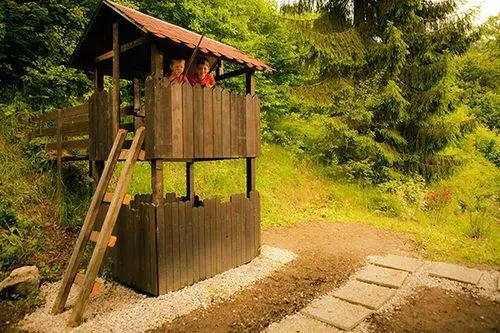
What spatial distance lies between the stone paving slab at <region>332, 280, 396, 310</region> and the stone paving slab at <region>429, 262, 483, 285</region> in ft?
4.37

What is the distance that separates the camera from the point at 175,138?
5.16 metres

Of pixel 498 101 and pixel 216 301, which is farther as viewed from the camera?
pixel 498 101

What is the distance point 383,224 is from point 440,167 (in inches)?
177

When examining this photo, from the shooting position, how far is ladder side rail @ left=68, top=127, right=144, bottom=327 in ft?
13.6

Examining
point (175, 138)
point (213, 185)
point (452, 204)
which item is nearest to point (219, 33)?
point (213, 185)

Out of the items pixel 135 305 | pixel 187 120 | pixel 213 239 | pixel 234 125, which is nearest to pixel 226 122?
pixel 234 125

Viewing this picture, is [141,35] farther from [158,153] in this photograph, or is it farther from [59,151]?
[59,151]

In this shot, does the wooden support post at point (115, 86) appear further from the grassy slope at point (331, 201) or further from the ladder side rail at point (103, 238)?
the grassy slope at point (331, 201)

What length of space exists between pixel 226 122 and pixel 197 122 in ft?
2.26

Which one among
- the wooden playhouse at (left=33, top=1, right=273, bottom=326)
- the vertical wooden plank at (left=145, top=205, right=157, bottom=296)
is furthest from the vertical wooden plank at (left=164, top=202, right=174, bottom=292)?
the vertical wooden plank at (left=145, top=205, right=157, bottom=296)

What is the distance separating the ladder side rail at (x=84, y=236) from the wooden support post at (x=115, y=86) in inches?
15.1

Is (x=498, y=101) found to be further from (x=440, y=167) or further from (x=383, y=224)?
(x=383, y=224)

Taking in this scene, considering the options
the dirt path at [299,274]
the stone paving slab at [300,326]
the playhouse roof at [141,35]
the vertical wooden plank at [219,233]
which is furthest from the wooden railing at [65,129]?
the stone paving slab at [300,326]

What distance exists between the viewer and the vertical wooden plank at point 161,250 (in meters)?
4.93
